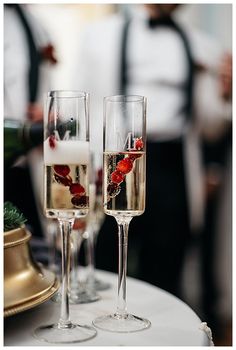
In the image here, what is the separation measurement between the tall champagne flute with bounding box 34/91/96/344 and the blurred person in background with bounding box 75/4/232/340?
139cm

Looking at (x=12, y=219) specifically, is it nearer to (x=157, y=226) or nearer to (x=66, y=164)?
(x=66, y=164)

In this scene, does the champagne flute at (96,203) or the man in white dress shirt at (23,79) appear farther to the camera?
the man in white dress shirt at (23,79)

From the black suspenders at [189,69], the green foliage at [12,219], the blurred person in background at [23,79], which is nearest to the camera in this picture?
the green foliage at [12,219]

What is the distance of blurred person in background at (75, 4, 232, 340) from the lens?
2342mm

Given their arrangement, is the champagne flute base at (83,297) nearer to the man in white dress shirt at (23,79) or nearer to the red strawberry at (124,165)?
the red strawberry at (124,165)

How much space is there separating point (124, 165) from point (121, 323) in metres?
0.28

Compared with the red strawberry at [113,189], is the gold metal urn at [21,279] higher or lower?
lower

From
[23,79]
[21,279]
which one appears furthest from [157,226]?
[21,279]

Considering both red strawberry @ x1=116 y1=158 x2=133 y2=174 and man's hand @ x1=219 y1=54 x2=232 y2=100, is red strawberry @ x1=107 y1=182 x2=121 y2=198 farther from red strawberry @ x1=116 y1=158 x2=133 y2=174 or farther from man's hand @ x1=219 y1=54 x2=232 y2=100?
man's hand @ x1=219 y1=54 x2=232 y2=100

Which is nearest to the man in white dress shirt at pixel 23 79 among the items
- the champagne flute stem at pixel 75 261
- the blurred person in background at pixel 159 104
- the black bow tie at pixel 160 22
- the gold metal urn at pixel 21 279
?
the blurred person in background at pixel 159 104

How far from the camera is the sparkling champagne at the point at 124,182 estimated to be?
85cm

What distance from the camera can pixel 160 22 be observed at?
2443 mm

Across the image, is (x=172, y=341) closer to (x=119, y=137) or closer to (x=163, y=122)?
(x=119, y=137)

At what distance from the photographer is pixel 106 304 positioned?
1033mm
